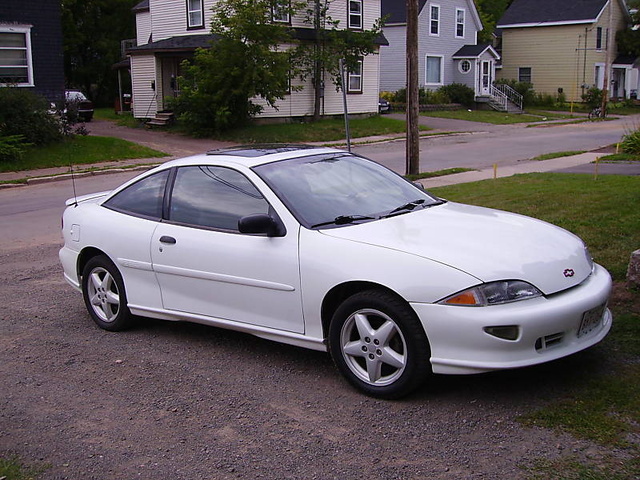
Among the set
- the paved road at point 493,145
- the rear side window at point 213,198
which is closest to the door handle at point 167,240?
the rear side window at point 213,198

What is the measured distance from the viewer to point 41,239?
11094 mm

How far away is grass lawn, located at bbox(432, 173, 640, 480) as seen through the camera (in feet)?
12.5

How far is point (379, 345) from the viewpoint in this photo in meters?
4.71

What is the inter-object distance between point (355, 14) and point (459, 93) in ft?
43.5

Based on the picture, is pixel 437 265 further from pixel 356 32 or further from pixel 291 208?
pixel 356 32

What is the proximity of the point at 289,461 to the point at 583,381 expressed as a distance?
202 centimetres

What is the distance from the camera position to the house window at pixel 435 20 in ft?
152

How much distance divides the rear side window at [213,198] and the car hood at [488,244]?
795 millimetres

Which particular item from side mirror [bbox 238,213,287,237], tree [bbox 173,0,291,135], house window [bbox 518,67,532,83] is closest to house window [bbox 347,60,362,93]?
→ tree [bbox 173,0,291,135]

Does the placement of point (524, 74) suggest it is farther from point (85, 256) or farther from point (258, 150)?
point (85, 256)

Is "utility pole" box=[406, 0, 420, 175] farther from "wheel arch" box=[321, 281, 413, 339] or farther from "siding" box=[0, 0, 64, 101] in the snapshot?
"siding" box=[0, 0, 64, 101]

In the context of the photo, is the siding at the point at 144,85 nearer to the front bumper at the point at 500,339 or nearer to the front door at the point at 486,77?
the front door at the point at 486,77

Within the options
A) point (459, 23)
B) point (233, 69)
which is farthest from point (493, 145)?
point (459, 23)

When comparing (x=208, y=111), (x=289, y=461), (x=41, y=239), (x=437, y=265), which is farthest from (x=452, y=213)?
(x=208, y=111)
